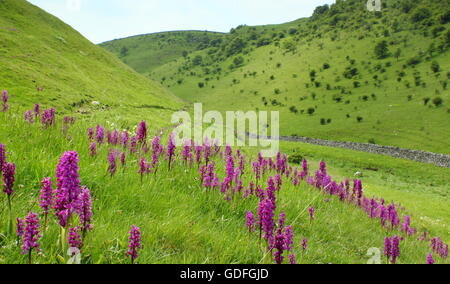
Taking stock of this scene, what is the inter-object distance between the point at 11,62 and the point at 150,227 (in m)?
44.5

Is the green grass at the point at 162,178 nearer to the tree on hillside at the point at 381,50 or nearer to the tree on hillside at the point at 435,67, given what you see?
the tree on hillside at the point at 435,67

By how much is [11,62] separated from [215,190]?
43492 mm

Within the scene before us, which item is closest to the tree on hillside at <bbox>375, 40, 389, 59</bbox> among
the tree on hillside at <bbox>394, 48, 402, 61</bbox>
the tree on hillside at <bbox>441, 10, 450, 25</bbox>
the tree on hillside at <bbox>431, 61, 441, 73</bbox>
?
the tree on hillside at <bbox>394, 48, 402, 61</bbox>

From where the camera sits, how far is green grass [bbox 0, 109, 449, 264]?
2.89 m

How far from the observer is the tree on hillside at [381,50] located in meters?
111

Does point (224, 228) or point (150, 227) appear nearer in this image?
point (150, 227)

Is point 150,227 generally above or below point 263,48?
below

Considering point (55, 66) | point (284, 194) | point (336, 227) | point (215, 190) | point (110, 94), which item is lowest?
point (336, 227)

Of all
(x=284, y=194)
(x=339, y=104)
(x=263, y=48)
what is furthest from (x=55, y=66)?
(x=263, y=48)

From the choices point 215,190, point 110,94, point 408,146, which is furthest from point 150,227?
point 408,146

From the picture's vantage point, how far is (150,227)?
3.34 m

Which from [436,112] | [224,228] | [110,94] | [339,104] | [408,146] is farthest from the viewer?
[339,104]

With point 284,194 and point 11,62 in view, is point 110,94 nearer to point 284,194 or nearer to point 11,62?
point 11,62
